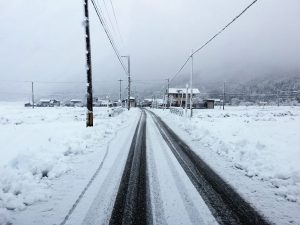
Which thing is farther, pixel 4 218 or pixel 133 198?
pixel 133 198

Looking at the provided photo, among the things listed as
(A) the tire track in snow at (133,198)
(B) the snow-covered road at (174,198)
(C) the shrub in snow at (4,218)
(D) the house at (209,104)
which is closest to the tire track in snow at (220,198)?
(B) the snow-covered road at (174,198)

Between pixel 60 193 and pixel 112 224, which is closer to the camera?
pixel 112 224

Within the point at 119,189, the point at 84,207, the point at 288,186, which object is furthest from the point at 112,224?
the point at 288,186

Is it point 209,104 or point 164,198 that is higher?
point 164,198

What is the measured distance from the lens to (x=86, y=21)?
2058 centimetres

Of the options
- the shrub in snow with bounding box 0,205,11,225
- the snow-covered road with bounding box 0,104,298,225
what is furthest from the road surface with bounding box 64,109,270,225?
the shrub in snow with bounding box 0,205,11,225

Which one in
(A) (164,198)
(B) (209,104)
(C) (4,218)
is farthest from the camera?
(B) (209,104)

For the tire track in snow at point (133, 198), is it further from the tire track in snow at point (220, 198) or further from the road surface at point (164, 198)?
the tire track in snow at point (220, 198)

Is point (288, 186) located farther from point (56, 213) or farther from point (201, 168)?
point (56, 213)

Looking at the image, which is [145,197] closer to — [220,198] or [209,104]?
[220,198]

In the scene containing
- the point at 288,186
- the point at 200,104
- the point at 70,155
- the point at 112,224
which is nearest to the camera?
the point at 112,224

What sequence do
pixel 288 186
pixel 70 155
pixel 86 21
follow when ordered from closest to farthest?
1. pixel 288 186
2. pixel 70 155
3. pixel 86 21

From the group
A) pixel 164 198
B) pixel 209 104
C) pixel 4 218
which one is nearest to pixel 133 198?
pixel 164 198

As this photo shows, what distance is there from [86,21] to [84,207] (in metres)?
16.7
